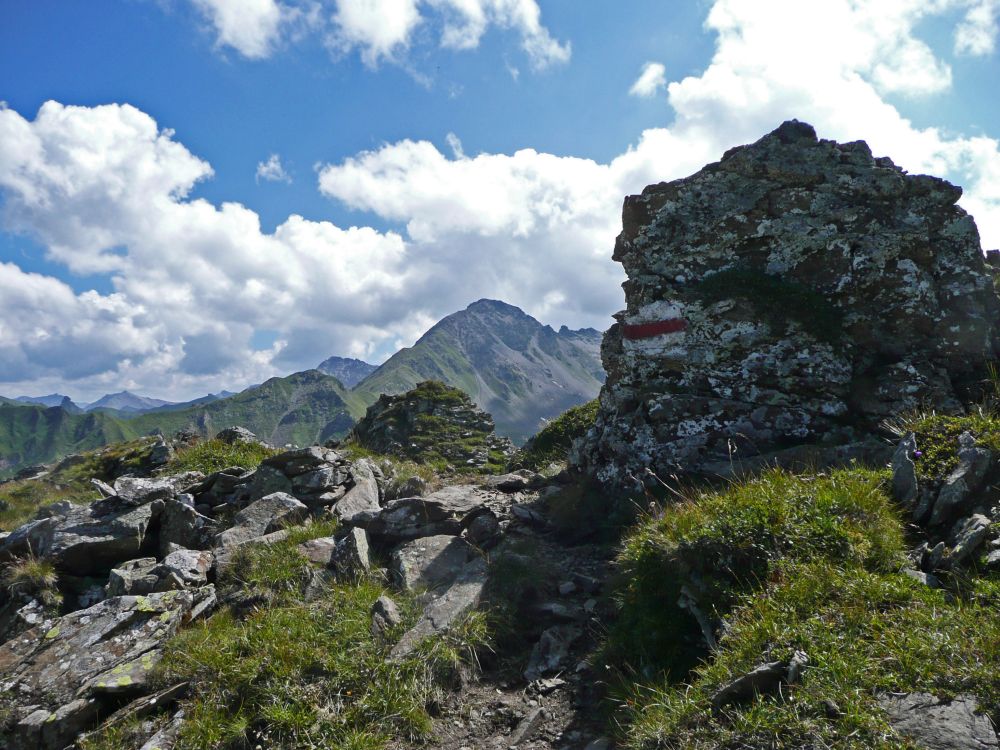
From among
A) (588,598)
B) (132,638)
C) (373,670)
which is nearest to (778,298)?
(588,598)

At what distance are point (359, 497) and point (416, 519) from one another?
258 centimetres

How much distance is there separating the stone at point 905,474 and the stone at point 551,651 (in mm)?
4554

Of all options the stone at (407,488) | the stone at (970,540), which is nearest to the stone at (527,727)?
the stone at (970,540)

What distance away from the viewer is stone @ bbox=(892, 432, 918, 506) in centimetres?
637

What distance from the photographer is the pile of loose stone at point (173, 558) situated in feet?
21.9

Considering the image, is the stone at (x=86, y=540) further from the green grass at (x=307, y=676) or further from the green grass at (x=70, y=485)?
the green grass at (x=70, y=485)

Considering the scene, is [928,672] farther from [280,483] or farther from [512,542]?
[280,483]

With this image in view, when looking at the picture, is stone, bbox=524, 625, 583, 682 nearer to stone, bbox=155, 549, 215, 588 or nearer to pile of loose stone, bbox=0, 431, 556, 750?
pile of loose stone, bbox=0, 431, 556, 750

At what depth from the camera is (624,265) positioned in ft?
45.2

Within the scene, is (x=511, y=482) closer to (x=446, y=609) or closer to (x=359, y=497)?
(x=359, y=497)

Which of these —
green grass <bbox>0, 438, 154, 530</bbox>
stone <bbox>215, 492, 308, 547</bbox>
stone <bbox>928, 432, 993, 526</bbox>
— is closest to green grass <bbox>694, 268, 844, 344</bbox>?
stone <bbox>928, 432, 993, 526</bbox>

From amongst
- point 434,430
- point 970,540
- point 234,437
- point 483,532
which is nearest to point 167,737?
point 483,532

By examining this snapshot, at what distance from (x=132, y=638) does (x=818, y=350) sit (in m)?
13.1

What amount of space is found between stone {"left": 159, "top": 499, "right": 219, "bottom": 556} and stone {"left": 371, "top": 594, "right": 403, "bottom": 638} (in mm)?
4987
